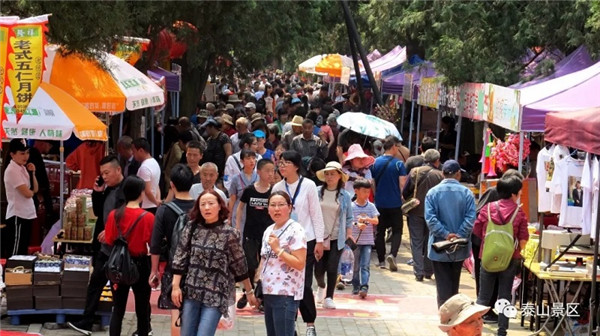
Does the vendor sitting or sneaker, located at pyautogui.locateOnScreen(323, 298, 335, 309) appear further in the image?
the vendor sitting

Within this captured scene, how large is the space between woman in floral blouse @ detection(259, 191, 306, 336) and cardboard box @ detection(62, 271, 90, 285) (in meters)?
2.62

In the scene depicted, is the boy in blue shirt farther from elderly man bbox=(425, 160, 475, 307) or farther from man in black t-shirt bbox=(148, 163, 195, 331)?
man in black t-shirt bbox=(148, 163, 195, 331)

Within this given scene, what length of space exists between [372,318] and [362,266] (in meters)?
Result: 1.15

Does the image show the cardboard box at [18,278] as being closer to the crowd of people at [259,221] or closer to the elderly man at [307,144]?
the crowd of people at [259,221]

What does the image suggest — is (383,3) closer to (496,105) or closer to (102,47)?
(496,105)

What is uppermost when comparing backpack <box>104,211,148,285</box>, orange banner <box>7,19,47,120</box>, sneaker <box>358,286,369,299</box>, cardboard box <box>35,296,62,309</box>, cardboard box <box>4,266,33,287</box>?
orange banner <box>7,19,47,120</box>

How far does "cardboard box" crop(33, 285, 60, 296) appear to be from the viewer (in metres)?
10.9

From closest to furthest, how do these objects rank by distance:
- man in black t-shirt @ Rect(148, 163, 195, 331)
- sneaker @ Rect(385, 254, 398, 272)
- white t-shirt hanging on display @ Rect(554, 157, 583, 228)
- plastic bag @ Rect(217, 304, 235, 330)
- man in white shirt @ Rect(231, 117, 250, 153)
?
plastic bag @ Rect(217, 304, 235, 330) < man in black t-shirt @ Rect(148, 163, 195, 331) < white t-shirt hanging on display @ Rect(554, 157, 583, 228) < sneaker @ Rect(385, 254, 398, 272) < man in white shirt @ Rect(231, 117, 250, 153)

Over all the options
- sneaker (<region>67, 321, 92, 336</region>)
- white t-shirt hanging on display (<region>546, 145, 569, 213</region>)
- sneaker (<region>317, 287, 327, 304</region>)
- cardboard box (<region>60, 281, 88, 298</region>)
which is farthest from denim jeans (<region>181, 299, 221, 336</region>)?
white t-shirt hanging on display (<region>546, 145, 569, 213</region>)

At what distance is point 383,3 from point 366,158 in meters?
11.1

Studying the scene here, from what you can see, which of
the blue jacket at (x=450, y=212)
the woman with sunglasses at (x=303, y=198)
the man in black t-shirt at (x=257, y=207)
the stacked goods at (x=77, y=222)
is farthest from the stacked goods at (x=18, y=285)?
the blue jacket at (x=450, y=212)

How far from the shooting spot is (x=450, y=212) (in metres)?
11.3

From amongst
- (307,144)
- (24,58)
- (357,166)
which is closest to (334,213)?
(357,166)

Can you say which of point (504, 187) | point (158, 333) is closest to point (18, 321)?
point (158, 333)
